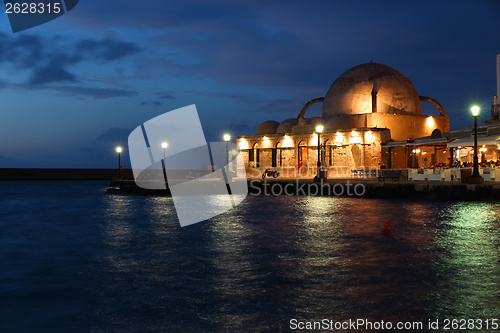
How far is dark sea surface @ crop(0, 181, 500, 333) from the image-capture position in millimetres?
5793

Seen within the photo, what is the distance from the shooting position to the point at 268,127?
1914 inches

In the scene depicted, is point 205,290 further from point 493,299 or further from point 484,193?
point 484,193

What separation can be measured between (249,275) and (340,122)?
1303 inches

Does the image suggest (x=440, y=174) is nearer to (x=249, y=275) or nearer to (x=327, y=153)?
(x=327, y=153)

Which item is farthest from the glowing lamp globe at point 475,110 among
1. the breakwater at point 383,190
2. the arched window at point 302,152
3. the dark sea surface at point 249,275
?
the arched window at point 302,152

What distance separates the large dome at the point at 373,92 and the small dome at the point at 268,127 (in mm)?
6327

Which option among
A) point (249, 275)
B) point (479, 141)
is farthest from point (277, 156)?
point (249, 275)

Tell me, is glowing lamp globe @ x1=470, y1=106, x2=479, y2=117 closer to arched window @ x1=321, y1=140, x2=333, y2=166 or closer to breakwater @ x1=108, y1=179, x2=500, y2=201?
breakwater @ x1=108, y1=179, x2=500, y2=201

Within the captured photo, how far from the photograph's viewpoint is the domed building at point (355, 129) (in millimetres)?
38719

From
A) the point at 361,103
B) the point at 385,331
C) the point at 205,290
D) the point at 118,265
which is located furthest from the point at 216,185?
the point at 385,331

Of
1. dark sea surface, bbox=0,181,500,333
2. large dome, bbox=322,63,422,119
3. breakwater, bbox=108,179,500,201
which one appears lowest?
dark sea surface, bbox=0,181,500,333

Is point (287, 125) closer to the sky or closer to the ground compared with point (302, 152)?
closer to the sky

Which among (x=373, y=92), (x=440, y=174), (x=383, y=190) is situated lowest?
(x=383, y=190)

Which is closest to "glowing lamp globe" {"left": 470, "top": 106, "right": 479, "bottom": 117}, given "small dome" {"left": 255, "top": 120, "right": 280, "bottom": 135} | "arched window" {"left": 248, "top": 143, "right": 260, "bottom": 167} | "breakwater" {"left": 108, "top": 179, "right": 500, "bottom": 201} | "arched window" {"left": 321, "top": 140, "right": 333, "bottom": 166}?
"breakwater" {"left": 108, "top": 179, "right": 500, "bottom": 201}
